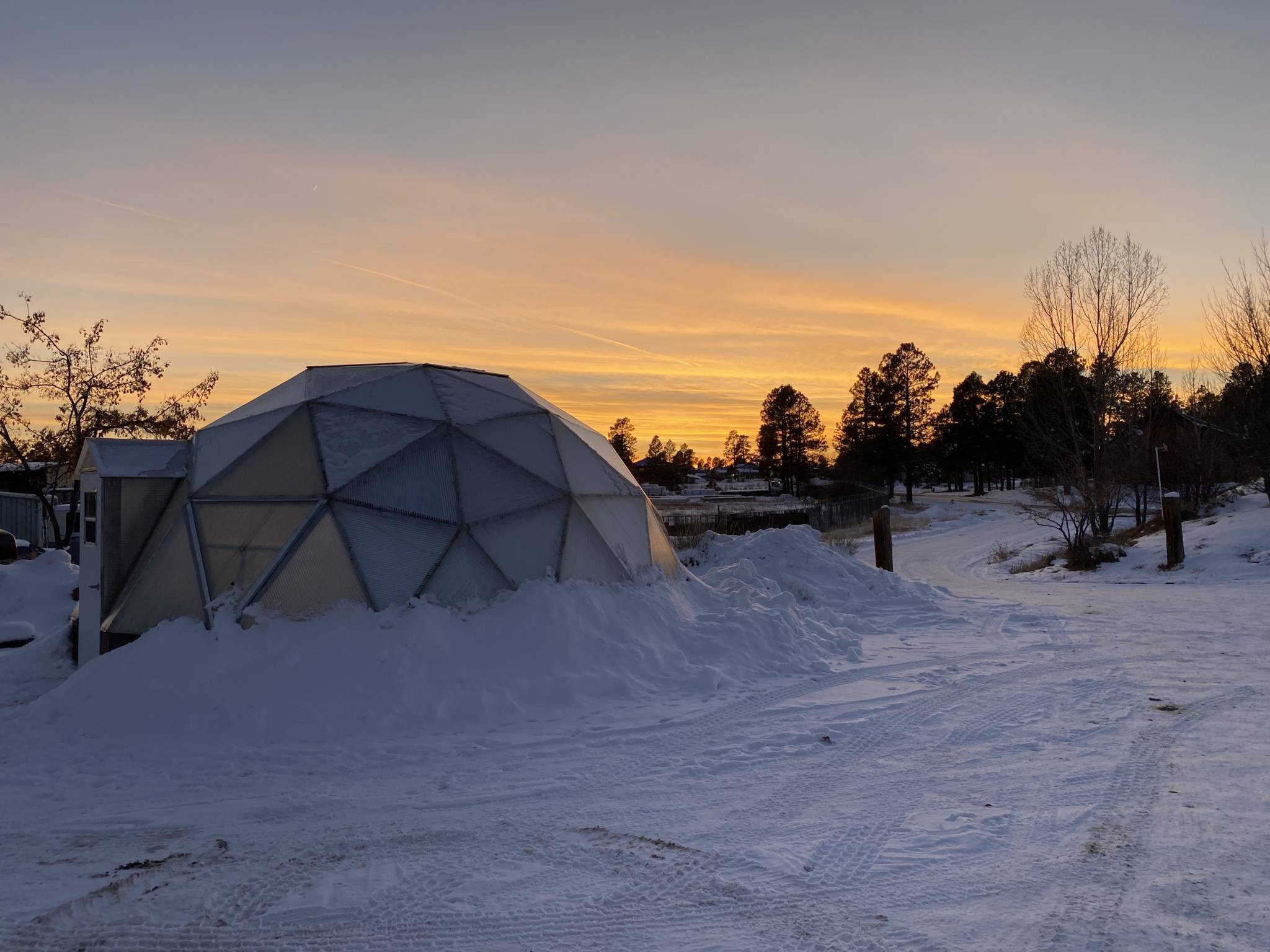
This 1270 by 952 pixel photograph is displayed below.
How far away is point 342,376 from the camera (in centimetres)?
991

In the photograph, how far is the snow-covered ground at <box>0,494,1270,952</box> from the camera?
141 inches

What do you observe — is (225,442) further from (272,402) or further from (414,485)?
(414,485)

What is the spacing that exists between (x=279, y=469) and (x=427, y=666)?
9.37 ft

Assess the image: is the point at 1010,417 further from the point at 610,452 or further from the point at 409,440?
the point at 409,440

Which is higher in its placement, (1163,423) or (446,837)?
(1163,423)

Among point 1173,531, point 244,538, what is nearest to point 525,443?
point 244,538

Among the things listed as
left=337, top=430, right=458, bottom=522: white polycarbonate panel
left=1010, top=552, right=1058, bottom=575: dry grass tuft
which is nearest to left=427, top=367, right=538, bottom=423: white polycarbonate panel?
left=337, top=430, right=458, bottom=522: white polycarbonate panel

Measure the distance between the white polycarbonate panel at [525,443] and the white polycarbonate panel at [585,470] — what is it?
0.13 m

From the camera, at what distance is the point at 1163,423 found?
1288 inches

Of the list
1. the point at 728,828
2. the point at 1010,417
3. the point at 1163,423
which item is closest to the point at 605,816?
the point at 728,828

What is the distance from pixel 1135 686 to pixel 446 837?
20.5 feet

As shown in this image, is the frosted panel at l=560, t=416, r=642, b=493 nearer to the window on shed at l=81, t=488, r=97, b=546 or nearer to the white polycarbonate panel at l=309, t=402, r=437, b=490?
the white polycarbonate panel at l=309, t=402, r=437, b=490

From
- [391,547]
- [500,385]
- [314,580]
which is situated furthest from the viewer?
[500,385]

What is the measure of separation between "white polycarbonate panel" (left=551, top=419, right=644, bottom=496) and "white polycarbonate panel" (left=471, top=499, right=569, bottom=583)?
2.17 feet
